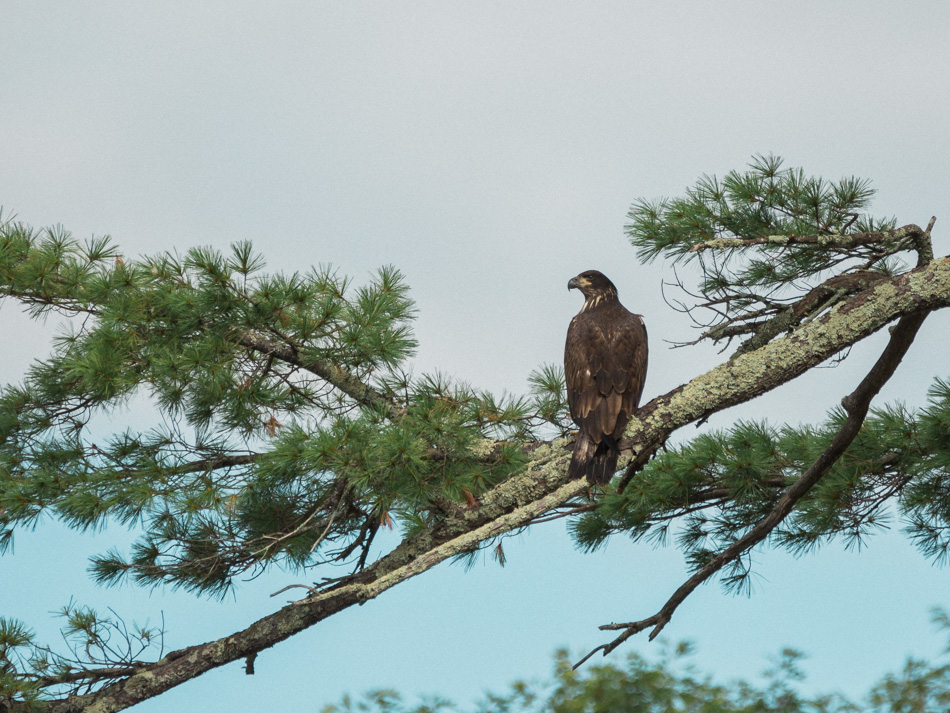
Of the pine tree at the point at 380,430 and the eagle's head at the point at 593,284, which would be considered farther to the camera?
the eagle's head at the point at 593,284

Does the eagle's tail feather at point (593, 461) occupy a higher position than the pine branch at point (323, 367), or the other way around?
the pine branch at point (323, 367)

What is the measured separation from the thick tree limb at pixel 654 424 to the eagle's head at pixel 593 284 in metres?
1.42

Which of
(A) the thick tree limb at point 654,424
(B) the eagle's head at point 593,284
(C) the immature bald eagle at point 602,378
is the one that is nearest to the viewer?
(A) the thick tree limb at point 654,424

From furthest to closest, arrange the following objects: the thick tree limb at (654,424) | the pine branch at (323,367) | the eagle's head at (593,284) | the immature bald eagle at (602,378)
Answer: the eagle's head at (593,284)
the pine branch at (323,367)
the immature bald eagle at (602,378)
the thick tree limb at (654,424)

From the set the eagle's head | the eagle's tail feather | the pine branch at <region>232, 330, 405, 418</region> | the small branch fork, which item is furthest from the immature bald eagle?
the pine branch at <region>232, 330, 405, 418</region>

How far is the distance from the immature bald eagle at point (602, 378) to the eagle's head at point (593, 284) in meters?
0.18

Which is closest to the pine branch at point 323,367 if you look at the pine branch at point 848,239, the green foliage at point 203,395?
the green foliage at point 203,395

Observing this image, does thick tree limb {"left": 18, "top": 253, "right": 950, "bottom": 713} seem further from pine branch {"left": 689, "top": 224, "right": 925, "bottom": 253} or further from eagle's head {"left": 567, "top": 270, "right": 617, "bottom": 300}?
eagle's head {"left": 567, "top": 270, "right": 617, "bottom": 300}

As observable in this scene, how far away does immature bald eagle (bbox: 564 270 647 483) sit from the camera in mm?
3045

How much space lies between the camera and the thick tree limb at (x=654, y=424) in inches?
116

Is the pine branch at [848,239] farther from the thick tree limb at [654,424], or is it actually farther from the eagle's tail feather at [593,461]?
the eagle's tail feather at [593,461]

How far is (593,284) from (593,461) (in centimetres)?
157

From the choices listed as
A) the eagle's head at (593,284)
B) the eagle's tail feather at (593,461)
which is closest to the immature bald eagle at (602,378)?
the eagle's tail feather at (593,461)

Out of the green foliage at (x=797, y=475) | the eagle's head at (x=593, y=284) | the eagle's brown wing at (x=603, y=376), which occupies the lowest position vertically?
the green foliage at (x=797, y=475)
